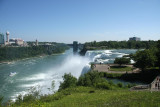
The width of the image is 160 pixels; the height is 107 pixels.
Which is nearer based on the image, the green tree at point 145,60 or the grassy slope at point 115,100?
the grassy slope at point 115,100

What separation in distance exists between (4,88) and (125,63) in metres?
14.4

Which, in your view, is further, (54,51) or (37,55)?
(54,51)

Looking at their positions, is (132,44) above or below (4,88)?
above

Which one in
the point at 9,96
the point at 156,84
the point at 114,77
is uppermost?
the point at 156,84

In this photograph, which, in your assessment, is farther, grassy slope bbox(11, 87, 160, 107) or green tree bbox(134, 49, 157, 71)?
green tree bbox(134, 49, 157, 71)

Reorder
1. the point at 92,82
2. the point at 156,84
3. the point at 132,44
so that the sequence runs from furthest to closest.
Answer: the point at 132,44, the point at 92,82, the point at 156,84

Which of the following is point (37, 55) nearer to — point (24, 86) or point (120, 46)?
point (120, 46)

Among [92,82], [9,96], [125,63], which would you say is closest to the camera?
[92,82]

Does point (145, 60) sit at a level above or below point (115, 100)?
above

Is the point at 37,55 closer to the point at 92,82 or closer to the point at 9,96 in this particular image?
the point at 9,96

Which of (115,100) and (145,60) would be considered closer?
(115,100)

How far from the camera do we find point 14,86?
50.7 ft

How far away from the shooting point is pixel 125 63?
20.0 meters

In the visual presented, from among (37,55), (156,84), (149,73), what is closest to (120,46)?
(37,55)
